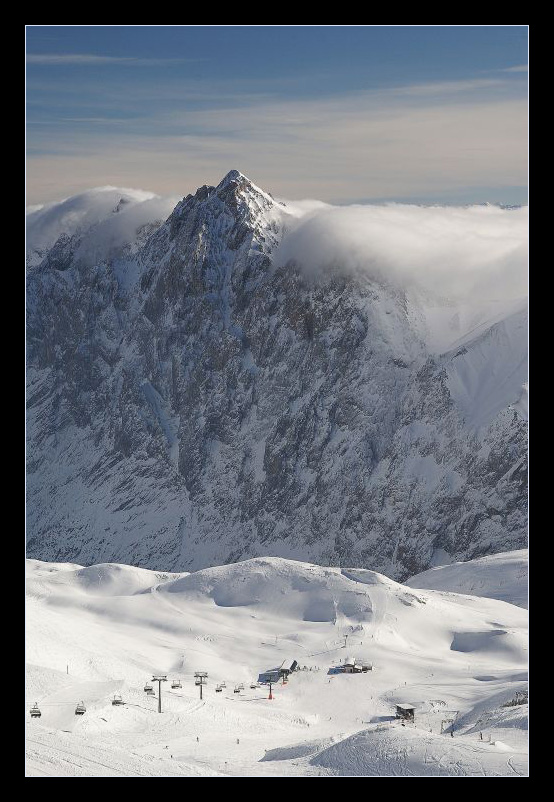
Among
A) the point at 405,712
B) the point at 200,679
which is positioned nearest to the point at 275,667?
the point at 200,679

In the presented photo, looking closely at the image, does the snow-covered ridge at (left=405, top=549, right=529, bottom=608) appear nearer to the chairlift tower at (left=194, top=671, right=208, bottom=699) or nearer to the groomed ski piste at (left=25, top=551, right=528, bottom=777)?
the groomed ski piste at (left=25, top=551, right=528, bottom=777)

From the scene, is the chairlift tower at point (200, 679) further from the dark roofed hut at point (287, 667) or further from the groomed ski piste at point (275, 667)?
the dark roofed hut at point (287, 667)

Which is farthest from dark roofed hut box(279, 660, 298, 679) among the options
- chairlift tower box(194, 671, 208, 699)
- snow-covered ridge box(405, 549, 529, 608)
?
snow-covered ridge box(405, 549, 529, 608)

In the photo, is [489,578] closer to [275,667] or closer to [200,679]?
[275,667]

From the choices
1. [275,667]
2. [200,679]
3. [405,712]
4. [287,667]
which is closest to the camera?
[405,712]

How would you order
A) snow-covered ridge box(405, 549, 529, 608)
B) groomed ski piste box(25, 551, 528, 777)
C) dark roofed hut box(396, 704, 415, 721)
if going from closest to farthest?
groomed ski piste box(25, 551, 528, 777), dark roofed hut box(396, 704, 415, 721), snow-covered ridge box(405, 549, 529, 608)

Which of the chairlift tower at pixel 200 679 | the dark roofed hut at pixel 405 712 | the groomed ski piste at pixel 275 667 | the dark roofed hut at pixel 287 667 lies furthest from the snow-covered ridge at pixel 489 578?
the dark roofed hut at pixel 405 712

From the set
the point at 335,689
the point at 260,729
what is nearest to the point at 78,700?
the point at 260,729
